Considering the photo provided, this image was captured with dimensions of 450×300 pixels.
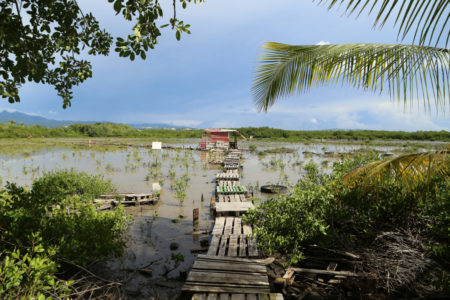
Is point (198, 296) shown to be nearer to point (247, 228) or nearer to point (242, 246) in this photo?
point (242, 246)

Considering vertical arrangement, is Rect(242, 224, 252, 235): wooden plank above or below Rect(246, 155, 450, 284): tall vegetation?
below

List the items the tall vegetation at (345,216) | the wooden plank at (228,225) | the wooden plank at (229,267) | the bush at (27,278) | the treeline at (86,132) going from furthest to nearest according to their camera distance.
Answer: the treeline at (86,132)
the wooden plank at (228,225)
the tall vegetation at (345,216)
the wooden plank at (229,267)
the bush at (27,278)

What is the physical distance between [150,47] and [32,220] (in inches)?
127

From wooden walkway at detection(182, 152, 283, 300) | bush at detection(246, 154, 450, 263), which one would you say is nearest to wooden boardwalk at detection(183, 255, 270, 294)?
wooden walkway at detection(182, 152, 283, 300)

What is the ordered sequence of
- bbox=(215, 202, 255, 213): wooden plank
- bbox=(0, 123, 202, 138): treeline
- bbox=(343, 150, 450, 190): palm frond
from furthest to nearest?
bbox=(0, 123, 202, 138): treeline, bbox=(215, 202, 255, 213): wooden plank, bbox=(343, 150, 450, 190): palm frond

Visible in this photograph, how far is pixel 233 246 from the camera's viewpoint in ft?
17.6

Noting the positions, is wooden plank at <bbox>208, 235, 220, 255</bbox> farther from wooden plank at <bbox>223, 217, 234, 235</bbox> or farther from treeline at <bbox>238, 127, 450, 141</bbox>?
treeline at <bbox>238, 127, 450, 141</bbox>

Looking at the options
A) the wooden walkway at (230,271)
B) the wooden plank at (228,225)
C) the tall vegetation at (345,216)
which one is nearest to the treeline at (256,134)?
the wooden plank at (228,225)

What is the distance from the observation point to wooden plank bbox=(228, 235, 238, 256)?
5.13 metres

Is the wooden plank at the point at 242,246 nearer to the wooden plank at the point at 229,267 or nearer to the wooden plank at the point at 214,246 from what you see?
the wooden plank at the point at 214,246

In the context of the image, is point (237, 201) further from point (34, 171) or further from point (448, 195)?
point (34, 171)

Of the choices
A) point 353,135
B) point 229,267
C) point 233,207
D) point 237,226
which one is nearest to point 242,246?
point 229,267

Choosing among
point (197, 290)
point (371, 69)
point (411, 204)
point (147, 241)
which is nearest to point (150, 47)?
point (371, 69)

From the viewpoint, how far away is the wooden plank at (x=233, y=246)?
5129 mm
